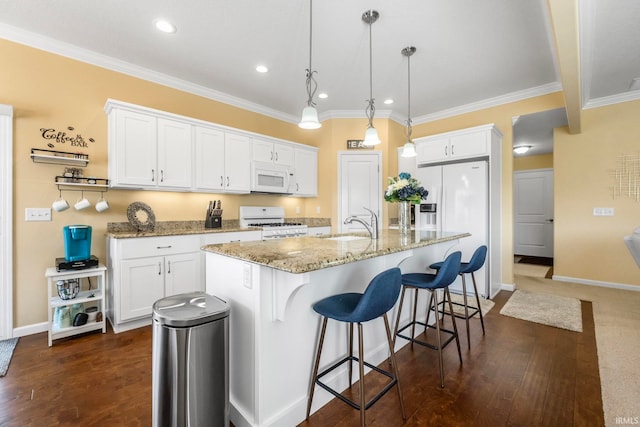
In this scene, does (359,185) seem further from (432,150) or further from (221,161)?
(221,161)

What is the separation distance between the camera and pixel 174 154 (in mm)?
3266

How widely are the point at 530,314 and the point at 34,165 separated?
5.41 metres

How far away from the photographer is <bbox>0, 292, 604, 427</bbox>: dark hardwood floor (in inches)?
63.2

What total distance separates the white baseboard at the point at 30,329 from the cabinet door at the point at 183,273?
113cm

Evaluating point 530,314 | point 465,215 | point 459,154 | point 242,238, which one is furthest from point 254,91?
point 530,314

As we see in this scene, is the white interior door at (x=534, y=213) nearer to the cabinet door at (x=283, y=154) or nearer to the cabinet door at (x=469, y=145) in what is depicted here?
the cabinet door at (x=469, y=145)

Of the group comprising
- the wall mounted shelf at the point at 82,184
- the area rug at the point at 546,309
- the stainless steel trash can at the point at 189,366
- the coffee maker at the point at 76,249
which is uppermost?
the wall mounted shelf at the point at 82,184

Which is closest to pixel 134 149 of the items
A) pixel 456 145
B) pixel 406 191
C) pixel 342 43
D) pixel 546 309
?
pixel 342 43

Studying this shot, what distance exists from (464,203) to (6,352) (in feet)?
16.7

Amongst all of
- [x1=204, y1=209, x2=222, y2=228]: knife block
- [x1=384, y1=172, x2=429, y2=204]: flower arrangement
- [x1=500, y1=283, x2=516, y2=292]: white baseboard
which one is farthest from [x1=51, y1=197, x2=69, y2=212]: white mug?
[x1=500, y1=283, x2=516, y2=292]: white baseboard

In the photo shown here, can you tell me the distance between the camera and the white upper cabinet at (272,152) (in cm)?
407

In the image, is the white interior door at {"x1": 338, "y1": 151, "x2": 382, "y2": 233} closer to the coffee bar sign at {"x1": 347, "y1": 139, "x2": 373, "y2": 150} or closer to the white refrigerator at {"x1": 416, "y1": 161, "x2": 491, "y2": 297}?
the coffee bar sign at {"x1": 347, "y1": 139, "x2": 373, "y2": 150}

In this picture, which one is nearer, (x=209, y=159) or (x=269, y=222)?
(x=209, y=159)

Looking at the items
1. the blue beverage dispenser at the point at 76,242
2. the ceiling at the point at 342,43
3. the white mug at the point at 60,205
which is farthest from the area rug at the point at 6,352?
the ceiling at the point at 342,43
